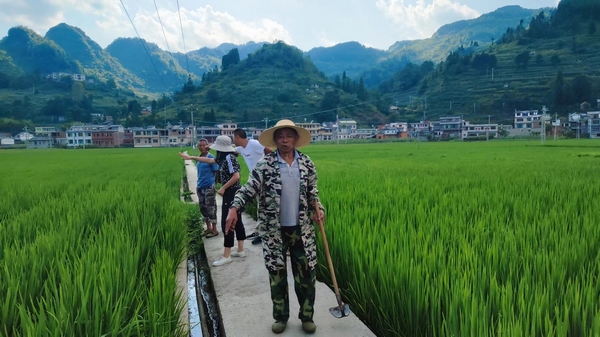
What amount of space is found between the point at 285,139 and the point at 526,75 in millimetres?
102586

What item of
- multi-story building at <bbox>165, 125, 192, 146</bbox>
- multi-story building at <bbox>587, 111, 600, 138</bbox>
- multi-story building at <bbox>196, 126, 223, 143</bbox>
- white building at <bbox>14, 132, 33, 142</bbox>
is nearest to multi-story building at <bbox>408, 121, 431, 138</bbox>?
multi-story building at <bbox>587, 111, 600, 138</bbox>

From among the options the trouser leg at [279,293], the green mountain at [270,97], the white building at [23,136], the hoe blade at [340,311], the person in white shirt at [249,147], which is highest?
the green mountain at [270,97]

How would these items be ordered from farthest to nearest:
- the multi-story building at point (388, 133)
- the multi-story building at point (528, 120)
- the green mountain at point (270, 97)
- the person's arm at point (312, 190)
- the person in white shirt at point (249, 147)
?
the green mountain at point (270, 97) → the multi-story building at point (388, 133) → the multi-story building at point (528, 120) → the person in white shirt at point (249, 147) → the person's arm at point (312, 190)

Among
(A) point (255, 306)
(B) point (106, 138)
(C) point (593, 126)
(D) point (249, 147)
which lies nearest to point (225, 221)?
(D) point (249, 147)

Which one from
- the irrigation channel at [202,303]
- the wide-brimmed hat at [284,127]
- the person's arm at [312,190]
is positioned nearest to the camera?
the wide-brimmed hat at [284,127]

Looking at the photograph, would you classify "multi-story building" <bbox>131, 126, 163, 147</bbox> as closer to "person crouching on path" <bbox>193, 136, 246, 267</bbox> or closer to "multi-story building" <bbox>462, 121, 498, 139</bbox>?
"multi-story building" <bbox>462, 121, 498, 139</bbox>

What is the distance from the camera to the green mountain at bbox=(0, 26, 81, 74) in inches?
5846

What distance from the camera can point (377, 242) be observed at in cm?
290

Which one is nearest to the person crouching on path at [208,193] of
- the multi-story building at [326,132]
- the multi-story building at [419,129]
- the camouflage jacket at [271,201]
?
the camouflage jacket at [271,201]

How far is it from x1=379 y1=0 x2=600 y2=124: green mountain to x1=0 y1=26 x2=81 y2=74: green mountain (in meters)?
135

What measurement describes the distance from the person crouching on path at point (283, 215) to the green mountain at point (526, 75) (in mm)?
83593

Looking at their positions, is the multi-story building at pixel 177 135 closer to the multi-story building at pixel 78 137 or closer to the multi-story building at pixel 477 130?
the multi-story building at pixel 78 137

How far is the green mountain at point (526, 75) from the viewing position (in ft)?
249

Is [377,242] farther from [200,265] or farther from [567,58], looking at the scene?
[567,58]
